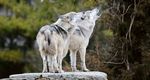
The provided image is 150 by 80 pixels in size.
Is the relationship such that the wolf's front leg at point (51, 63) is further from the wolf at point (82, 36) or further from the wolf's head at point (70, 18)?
the wolf at point (82, 36)

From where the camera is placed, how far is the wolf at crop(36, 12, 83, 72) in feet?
24.4

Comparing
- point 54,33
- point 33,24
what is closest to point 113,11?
point 54,33

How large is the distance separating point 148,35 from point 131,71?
851 millimetres

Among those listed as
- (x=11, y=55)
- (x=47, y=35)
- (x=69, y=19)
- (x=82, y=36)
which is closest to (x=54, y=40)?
(x=47, y=35)

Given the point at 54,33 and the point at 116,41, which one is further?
the point at 116,41

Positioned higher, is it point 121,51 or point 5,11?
point 5,11

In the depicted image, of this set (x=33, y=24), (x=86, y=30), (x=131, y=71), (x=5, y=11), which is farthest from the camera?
(x=5, y=11)

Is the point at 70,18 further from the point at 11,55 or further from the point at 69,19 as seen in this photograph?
the point at 11,55

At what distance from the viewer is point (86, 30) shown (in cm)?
824

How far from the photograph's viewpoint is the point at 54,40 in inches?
293

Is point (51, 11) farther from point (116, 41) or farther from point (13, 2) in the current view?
point (13, 2)

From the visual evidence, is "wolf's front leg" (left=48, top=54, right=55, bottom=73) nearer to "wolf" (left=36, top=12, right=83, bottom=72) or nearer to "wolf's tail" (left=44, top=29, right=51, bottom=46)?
"wolf" (left=36, top=12, right=83, bottom=72)

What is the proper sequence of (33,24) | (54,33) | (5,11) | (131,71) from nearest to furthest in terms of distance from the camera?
(54,33) → (131,71) → (33,24) → (5,11)

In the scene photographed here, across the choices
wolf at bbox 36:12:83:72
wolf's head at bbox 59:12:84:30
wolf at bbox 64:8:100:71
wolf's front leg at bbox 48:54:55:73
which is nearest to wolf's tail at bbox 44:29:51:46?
wolf at bbox 36:12:83:72
